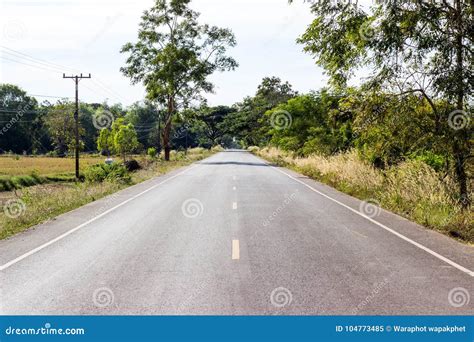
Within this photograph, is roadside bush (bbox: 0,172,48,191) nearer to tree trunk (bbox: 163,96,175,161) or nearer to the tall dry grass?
the tall dry grass

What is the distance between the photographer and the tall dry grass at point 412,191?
37.6ft

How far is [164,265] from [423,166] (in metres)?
11.2

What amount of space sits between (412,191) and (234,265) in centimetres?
915

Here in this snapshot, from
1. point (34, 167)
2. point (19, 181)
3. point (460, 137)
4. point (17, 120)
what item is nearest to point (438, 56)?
point (460, 137)

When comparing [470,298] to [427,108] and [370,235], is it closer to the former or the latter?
[370,235]

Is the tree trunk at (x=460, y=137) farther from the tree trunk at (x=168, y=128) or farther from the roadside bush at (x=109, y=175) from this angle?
the tree trunk at (x=168, y=128)

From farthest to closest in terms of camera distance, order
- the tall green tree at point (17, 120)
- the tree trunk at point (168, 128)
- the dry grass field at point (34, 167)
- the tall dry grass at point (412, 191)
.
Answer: the tall green tree at point (17, 120) → the tree trunk at point (168, 128) → the dry grass field at point (34, 167) → the tall dry grass at point (412, 191)

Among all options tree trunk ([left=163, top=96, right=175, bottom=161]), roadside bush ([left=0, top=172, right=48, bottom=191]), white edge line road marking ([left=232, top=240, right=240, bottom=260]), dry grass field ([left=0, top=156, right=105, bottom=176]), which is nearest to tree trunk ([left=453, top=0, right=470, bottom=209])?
white edge line road marking ([left=232, top=240, right=240, bottom=260])

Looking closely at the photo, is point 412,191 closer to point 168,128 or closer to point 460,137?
point 460,137

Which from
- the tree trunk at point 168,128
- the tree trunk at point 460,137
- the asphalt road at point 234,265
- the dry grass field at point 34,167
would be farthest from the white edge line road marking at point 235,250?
the tree trunk at point 168,128

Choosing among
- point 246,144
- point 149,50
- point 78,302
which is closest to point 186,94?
point 149,50

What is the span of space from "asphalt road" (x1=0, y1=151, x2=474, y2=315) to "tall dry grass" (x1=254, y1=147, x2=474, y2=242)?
601mm

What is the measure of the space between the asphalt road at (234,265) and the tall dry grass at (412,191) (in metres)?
0.60
